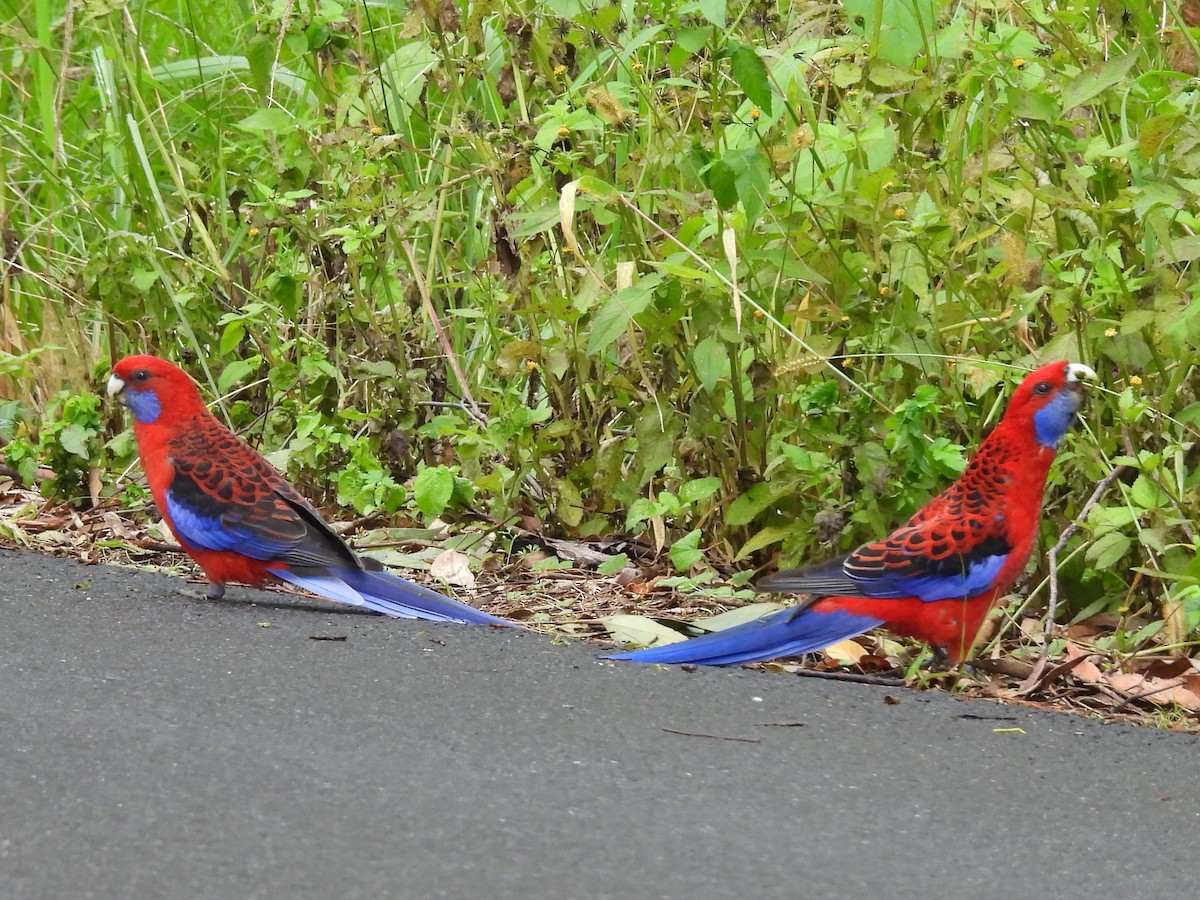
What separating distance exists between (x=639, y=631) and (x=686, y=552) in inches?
18.0

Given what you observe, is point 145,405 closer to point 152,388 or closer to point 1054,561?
point 152,388

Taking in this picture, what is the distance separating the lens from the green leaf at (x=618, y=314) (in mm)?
3688

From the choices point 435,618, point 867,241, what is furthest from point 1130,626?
point 435,618

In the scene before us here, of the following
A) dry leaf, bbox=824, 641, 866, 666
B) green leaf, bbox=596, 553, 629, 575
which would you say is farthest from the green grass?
dry leaf, bbox=824, 641, 866, 666

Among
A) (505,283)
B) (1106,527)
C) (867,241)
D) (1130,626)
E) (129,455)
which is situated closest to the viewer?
(1106,527)

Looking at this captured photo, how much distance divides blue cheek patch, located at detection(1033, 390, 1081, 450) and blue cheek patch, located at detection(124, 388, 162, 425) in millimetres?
2047

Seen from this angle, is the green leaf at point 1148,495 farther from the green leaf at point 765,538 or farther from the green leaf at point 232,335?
the green leaf at point 232,335

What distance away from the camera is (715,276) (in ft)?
12.2

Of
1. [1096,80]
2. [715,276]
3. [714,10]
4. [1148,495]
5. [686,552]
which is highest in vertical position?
[714,10]

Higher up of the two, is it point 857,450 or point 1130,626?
point 857,450

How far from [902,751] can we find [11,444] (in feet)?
9.90

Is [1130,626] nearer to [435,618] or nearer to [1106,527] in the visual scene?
[1106,527]

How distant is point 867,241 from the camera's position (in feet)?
13.0

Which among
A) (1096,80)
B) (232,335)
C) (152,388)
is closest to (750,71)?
(1096,80)
